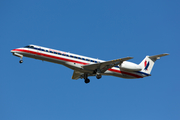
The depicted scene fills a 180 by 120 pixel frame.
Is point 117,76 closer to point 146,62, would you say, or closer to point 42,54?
point 146,62

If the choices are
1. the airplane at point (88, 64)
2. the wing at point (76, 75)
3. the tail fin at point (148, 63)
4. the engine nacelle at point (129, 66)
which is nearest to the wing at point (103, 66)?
the airplane at point (88, 64)

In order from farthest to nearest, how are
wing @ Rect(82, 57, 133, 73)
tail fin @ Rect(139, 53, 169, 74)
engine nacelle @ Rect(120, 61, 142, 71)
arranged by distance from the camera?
1. tail fin @ Rect(139, 53, 169, 74)
2. engine nacelle @ Rect(120, 61, 142, 71)
3. wing @ Rect(82, 57, 133, 73)

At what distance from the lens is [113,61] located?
25.6m

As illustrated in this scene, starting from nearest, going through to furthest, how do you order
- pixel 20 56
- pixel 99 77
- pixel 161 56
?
pixel 20 56, pixel 99 77, pixel 161 56

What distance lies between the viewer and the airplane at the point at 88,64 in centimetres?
2505

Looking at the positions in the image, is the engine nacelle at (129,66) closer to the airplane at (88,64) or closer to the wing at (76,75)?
the airplane at (88,64)

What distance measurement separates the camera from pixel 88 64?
26594mm

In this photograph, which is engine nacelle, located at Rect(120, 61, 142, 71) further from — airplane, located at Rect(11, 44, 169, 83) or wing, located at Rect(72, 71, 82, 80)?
wing, located at Rect(72, 71, 82, 80)

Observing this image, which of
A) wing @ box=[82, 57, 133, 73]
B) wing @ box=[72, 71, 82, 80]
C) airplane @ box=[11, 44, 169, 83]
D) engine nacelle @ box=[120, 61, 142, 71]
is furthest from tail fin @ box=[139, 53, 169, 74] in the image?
wing @ box=[72, 71, 82, 80]

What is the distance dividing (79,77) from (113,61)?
6.57 metres

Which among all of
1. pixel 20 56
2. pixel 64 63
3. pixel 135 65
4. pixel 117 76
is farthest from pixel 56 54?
pixel 135 65

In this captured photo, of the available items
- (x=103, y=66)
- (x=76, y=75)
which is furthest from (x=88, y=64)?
(x=76, y=75)

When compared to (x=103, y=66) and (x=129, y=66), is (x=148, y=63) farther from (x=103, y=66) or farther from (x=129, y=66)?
(x=103, y=66)

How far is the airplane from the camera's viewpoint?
2505 centimetres
